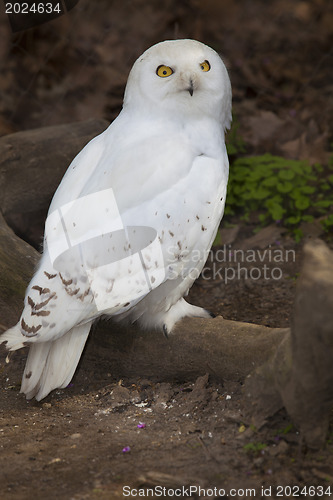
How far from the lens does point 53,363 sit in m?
2.23

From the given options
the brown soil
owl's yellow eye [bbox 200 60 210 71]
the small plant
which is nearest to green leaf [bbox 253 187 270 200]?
the small plant

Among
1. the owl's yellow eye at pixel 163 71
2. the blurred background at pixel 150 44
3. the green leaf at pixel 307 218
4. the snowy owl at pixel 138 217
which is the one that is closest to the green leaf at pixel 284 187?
the green leaf at pixel 307 218

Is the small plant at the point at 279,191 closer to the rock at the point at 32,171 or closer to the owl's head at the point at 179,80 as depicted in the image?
the rock at the point at 32,171

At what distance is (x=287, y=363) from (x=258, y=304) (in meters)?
A: 1.33

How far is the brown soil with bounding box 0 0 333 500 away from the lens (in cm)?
168

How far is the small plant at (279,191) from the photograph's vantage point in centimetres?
354

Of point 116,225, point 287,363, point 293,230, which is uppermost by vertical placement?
point 116,225

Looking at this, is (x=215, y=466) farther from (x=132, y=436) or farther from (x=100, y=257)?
(x=100, y=257)

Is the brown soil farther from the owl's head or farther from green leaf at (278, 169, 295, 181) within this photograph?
the owl's head

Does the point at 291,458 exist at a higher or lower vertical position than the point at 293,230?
higher

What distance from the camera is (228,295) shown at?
311 centimetres

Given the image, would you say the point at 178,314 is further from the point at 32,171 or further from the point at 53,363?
the point at 32,171

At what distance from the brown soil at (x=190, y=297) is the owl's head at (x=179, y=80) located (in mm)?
908

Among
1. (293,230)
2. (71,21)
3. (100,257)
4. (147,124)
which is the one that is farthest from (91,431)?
(71,21)
